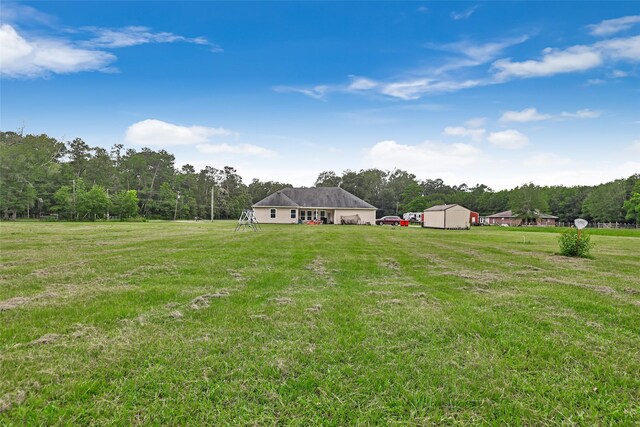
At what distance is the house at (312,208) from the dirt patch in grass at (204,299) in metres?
30.0

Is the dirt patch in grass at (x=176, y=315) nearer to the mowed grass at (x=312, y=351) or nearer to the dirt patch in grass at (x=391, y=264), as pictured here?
the mowed grass at (x=312, y=351)

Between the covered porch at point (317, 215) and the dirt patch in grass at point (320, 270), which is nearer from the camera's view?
the dirt patch in grass at point (320, 270)

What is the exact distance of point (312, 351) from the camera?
2.96 meters

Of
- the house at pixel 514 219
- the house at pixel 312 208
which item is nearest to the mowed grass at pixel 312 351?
the house at pixel 312 208

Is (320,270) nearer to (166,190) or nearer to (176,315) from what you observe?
(176,315)

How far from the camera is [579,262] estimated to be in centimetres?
958

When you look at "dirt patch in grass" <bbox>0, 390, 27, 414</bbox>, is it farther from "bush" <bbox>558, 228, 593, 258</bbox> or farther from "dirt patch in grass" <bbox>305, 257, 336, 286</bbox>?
"bush" <bbox>558, 228, 593, 258</bbox>

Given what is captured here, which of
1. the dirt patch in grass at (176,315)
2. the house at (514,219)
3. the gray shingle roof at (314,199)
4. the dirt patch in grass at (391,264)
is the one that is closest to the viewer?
the dirt patch in grass at (176,315)

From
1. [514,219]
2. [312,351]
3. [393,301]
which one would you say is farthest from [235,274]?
[514,219]

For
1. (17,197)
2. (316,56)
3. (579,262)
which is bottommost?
(579,262)

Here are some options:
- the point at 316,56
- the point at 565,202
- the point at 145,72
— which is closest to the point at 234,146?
the point at 145,72

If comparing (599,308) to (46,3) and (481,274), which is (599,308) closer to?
(481,274)

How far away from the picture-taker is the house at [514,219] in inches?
2263

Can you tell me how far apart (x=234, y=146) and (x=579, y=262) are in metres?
34.0
